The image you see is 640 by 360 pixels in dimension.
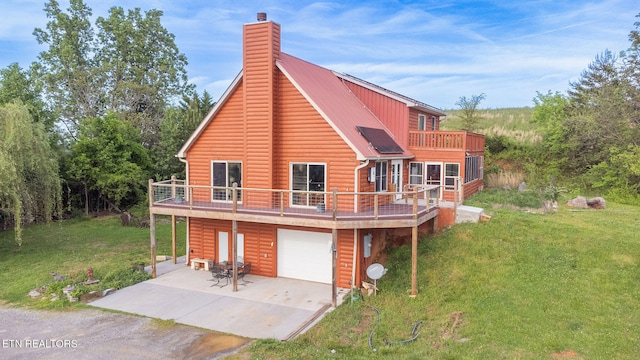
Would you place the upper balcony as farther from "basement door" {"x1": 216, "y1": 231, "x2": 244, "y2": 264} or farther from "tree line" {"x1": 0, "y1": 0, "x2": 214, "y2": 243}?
"tree line" {"x1": 0, "y1": 0, "x2": 214, "y2": 243}

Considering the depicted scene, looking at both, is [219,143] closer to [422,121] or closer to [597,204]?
[422,121]

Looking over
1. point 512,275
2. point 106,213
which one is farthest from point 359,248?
point 106,213

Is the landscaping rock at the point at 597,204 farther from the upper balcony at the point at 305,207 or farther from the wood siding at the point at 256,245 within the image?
the wood siding at the point at 256,245

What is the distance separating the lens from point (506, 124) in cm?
4619

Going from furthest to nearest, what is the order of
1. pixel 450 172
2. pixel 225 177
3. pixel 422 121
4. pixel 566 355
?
1. pixel 422 121
2. pixel 450 172
3. pixel 225 177
4. pixel 566 355

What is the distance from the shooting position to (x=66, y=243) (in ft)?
68.0

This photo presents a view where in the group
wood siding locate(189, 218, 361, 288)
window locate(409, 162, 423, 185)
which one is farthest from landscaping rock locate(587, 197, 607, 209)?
wood siding locate(189, 218, 361, 288)

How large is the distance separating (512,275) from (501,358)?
13.5 feet

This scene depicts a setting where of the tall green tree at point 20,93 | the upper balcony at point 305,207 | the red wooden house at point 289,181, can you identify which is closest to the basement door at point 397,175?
the red wooden house at point 289,181

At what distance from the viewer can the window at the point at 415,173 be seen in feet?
62.6

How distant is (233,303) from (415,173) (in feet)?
33.8

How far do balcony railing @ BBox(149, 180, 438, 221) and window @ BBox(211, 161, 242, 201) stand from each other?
1.5 inches

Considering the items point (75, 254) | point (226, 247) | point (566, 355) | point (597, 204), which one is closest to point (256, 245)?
point (226, 247)

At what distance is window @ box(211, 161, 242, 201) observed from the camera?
15.9 m
